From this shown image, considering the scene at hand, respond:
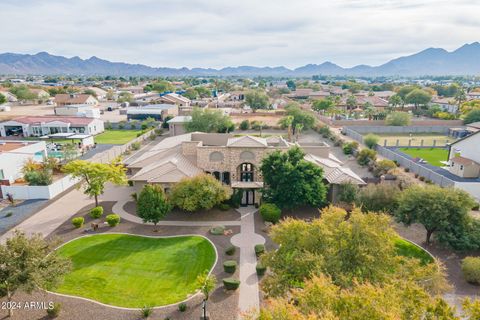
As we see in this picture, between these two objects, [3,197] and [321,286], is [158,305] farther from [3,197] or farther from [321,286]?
[3,197]

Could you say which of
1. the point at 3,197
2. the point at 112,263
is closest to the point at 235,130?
the point at 3,197

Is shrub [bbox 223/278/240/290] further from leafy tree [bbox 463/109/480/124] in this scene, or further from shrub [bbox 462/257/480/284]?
leafy tree [bbox 463/109/480/124]

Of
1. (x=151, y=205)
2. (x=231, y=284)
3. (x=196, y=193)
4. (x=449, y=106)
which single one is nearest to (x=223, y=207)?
(x=196, y=193)

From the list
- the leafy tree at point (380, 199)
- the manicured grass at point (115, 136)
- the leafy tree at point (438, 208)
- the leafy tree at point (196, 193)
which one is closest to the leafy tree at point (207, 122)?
the manicured grass at point (115, 136)

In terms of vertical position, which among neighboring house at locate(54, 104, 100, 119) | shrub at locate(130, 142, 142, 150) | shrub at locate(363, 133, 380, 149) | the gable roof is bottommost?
shrub at locate(130, 142, 142, 150)

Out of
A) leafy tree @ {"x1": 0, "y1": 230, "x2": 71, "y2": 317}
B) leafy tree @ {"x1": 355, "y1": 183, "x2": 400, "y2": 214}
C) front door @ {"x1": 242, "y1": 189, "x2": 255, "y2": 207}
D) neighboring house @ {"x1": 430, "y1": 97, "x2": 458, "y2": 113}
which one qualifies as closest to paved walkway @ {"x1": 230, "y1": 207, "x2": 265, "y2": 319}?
front door @ {"x1": 242, "y1": 189, "x2": 255, "y2": 207}

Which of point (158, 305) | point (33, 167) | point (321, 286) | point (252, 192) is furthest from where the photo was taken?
point (33, 167)
